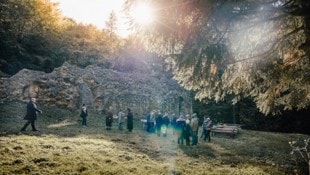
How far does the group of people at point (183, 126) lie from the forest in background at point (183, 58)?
2.75m

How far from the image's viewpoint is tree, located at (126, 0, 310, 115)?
7426mm

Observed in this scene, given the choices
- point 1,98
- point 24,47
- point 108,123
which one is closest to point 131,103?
point 108,123

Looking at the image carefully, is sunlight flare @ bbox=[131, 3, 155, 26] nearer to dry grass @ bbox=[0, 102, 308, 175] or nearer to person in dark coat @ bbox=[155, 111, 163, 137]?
dry grass @ bbox=[0, 102, 308, 175]

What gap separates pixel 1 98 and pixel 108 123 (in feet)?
29.7

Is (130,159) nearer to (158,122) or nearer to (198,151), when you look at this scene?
(198,151)

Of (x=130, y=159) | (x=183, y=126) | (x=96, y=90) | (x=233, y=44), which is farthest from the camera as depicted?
(x=96, y=90)

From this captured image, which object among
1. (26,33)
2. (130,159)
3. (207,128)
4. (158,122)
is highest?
(26,33)

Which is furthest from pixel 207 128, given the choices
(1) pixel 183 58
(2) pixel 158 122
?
(1) pixel 183 58

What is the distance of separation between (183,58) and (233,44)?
208 centimetres

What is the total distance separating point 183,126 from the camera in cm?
1773

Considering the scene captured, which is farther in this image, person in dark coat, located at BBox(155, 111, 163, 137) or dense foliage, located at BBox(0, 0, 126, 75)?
dense foliage, located at BBox(0, 0, 126, 75)

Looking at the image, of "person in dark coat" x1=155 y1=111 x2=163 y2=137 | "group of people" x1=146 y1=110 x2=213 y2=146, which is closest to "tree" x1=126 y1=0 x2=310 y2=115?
"group of people" x1=146 y1=110 x2=213 y2=146

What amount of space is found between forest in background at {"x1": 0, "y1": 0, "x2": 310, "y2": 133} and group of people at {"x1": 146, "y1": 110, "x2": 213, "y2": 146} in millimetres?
2753

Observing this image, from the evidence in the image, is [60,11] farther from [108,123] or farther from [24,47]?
[108,123]
